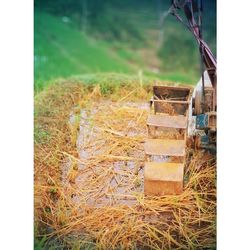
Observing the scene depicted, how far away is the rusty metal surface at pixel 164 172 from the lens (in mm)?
2158

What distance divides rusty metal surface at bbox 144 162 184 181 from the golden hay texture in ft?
Answer: 0.17

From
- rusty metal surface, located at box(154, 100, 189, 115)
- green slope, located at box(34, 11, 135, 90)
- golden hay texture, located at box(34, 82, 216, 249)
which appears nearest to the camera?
golden hay texture, located at box(34, 82, 216, 249)

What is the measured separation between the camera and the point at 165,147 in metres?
2.21

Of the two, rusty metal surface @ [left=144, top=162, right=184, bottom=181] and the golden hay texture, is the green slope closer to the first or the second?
the golden hay texture

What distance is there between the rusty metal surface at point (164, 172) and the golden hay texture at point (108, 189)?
52mm

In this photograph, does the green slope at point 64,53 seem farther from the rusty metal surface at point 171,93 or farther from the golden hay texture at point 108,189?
the rusty metal surface at point 171,93

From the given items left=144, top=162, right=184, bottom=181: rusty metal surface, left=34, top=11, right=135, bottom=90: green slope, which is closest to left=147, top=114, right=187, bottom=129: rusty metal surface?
left=144, top=162, right=184, bottom=181: rusty metal surface

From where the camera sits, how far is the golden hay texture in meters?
2.16

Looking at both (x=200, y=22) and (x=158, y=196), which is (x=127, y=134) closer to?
(x=158, y=196)

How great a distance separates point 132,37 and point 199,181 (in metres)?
2.00

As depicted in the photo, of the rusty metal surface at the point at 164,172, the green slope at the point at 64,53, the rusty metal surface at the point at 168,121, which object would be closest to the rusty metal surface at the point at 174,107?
the rusty metal surface at the point at 168,121

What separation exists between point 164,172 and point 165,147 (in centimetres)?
9
